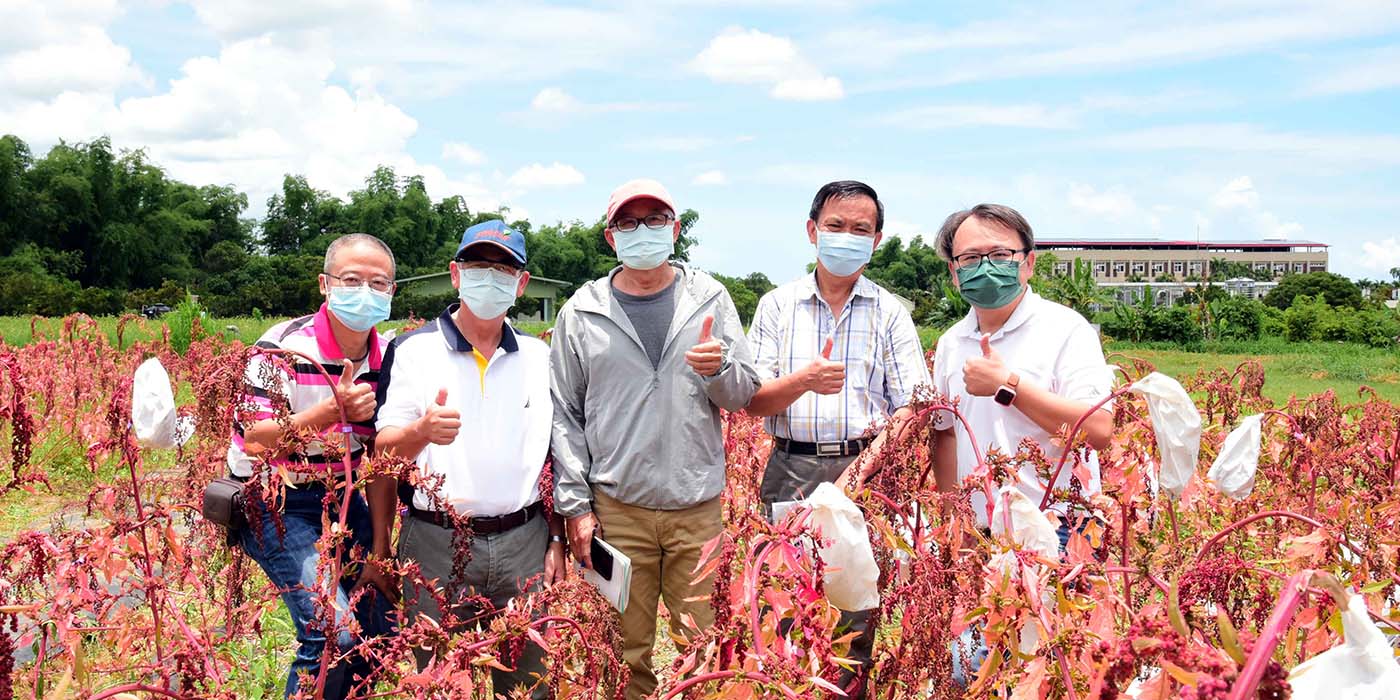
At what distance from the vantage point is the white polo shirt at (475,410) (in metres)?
2.73

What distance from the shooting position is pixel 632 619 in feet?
10.2

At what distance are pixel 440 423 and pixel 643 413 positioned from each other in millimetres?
745

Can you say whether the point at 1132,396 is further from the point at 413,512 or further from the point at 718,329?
the point at 413,512

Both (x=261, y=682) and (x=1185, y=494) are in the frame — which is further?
(x=261, y=682)

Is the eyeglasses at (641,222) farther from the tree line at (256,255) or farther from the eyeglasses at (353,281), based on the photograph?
the tree line at (256,255)

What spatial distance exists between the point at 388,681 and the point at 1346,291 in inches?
2672

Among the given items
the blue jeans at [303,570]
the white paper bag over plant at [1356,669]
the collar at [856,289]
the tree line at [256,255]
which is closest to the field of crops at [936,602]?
the white paper bag over plant at [1356,669]

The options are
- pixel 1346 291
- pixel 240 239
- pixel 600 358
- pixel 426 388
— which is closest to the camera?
pixel 426 388

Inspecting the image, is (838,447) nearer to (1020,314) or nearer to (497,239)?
(1020,314)

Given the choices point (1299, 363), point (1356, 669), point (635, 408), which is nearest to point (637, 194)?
point (635, 408)

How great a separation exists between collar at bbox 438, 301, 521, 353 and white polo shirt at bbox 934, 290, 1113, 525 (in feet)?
4.17

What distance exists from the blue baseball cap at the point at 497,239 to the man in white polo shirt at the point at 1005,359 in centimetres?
132

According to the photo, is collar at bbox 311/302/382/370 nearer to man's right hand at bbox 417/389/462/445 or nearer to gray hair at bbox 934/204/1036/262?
man's right hand at bbox 417/389/462/445

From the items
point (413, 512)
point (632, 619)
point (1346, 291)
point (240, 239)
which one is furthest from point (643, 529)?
point (240, 239)
